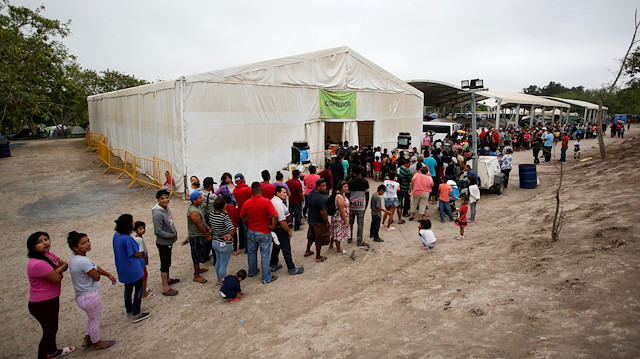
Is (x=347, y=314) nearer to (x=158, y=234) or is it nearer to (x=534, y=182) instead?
(x=158, y=234)

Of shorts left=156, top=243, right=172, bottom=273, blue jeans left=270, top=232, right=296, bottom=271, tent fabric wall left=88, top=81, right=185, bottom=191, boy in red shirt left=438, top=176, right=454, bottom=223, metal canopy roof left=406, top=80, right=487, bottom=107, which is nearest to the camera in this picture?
shorts left=156, top=243, right=172, bottom=273

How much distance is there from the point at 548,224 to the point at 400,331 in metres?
4.76

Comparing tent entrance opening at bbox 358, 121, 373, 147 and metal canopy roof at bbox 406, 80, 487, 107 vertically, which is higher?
metal canopy roof at bbox 406, 80, 487, 107

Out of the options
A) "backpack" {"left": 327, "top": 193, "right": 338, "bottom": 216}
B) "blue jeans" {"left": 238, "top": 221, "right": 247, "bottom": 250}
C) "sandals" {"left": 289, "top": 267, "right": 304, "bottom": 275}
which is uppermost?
"backpack" {"left": 327, "top": 193, "right": 338, "bottom": 216}

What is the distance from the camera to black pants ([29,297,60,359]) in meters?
3.79

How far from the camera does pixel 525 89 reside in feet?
314

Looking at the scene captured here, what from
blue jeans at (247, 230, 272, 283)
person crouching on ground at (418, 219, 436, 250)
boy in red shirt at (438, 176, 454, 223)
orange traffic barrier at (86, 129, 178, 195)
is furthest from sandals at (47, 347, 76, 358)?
boy in red shirt at (438, 176, 454, 223)

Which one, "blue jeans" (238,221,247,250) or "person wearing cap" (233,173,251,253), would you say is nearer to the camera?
"person wearing cap" (233,173,251,253)

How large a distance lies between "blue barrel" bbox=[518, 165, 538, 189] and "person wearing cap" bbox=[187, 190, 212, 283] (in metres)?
11.2

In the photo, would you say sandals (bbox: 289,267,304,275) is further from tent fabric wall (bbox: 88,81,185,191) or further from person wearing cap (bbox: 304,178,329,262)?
tent fabric wall (bbox: 88,81,185,191)

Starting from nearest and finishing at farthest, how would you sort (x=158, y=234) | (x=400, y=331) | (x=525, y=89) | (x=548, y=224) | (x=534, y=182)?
(x=400, y=331), (x=158, y=234), (x=548, y=224), (x=534, y=182), (x=525, y=89)

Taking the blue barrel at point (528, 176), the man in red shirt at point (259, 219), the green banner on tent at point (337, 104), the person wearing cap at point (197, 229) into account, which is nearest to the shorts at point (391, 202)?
the man in red shirt at point (259, 219)

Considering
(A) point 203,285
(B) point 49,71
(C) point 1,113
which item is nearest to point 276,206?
(A) point 203,285

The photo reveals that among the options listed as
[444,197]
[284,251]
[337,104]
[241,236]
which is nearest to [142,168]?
[337,104]
